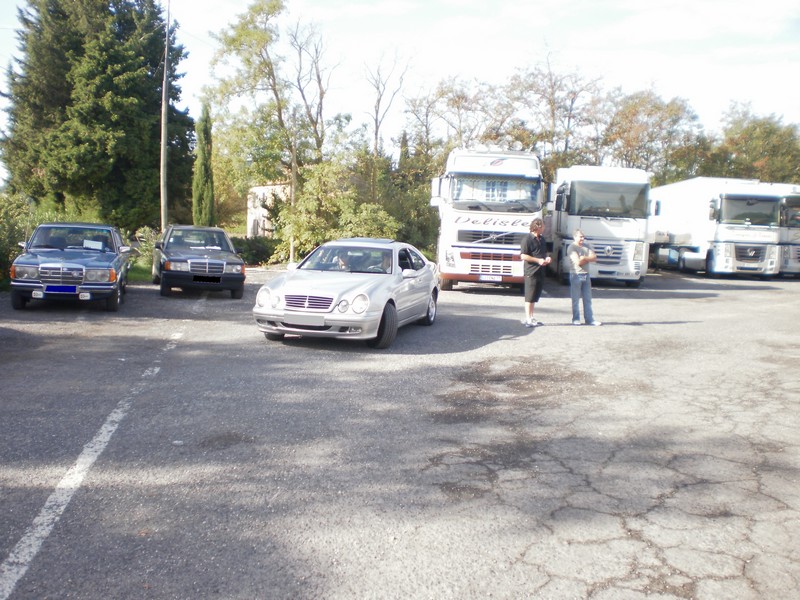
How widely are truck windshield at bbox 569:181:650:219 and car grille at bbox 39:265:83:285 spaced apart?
46.5 feet

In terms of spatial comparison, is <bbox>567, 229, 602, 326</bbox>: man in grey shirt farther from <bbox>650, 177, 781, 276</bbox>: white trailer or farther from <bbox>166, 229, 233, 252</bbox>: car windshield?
<bbox>650, 177, 781, 276</bbox>: white trailer

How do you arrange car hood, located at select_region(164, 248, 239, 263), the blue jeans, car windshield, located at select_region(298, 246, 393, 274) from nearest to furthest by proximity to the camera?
car windshield, located at select_region(298, 246, 393, 274)
the blue jeans
car hood, located at select_region(164, 248, 239, 263)

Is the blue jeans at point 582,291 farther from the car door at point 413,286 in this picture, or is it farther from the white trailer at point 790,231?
the white trailer at point 790,231

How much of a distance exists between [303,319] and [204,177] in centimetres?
2438

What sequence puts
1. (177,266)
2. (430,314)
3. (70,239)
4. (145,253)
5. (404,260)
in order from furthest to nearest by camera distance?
(145,253)
(177,266)
(70,239)
(430,314)
(404,260)

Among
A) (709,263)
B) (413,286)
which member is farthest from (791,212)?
(413,286)

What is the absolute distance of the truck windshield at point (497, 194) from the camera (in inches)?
729

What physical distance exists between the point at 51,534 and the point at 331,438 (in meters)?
2.39

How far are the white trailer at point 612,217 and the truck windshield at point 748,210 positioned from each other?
21.2 feet

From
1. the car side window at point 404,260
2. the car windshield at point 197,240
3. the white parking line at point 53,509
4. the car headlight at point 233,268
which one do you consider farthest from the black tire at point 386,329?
the car windshield at point 197,240

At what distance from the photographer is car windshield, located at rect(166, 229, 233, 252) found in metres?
16.6

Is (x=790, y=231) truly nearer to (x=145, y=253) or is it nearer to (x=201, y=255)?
(x=201, y=255)

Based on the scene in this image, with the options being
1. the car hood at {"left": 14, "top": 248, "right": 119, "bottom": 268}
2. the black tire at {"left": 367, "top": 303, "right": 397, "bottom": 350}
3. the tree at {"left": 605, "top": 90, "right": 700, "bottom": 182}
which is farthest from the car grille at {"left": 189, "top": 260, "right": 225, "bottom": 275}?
the tree at {"left": 605, "top": 90, "right": 700, "bottom": 182}

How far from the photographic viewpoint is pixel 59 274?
1248 centimetres
